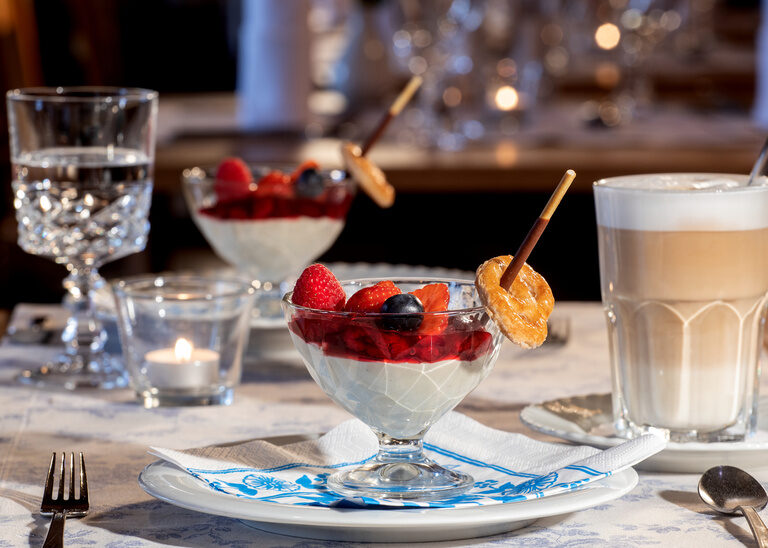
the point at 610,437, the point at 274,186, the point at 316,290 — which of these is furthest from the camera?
the point at 274,186

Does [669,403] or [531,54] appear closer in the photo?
[669,403]

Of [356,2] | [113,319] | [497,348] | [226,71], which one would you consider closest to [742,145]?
[356,2]

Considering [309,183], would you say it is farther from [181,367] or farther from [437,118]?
[437,118]

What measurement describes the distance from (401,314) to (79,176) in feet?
1.77

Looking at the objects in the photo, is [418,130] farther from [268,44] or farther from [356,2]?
[356,2]

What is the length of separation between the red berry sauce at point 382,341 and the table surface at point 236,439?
108mm

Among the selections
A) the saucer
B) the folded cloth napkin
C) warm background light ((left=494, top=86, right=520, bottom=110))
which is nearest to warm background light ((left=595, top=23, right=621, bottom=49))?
warm background light ((left=494, top=86, right=520, bottom=110))

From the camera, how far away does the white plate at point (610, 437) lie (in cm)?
79

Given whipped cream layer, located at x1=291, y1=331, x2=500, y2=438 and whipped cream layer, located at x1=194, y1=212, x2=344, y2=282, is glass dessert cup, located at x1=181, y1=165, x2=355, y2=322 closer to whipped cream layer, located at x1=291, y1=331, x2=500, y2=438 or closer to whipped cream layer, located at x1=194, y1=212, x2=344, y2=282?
whipped cream layer, located at x1=194, y1=212, x2=344, y2=282

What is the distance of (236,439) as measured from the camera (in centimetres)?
90

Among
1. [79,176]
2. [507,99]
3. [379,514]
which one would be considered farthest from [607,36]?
[379,514]

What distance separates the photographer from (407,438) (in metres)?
0.76

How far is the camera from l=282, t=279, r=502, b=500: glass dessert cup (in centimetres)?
71

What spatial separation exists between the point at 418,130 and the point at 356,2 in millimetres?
785
